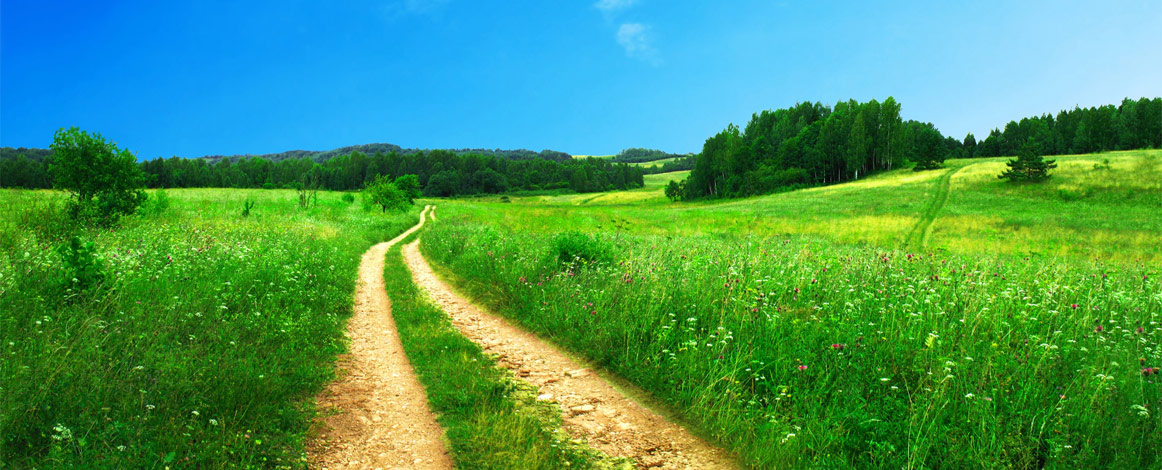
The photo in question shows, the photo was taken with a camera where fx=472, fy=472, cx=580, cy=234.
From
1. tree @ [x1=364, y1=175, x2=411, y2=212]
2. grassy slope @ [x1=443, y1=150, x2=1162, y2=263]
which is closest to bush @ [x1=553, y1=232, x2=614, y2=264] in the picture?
grassy slope @ [x1=443, y1=150, x2=1162, y2=263]

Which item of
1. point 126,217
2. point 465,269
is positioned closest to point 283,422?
point 465,269

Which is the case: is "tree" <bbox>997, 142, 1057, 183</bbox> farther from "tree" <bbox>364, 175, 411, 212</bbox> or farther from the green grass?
the green grass

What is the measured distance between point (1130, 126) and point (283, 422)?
464 ft

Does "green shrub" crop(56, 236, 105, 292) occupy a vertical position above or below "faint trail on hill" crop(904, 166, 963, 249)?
above

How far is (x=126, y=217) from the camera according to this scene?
15828 millimetres

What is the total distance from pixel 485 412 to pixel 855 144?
325ft

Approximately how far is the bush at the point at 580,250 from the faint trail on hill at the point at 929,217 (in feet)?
61.3

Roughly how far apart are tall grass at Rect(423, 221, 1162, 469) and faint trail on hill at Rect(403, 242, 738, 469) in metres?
0.34

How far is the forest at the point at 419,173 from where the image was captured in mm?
102062

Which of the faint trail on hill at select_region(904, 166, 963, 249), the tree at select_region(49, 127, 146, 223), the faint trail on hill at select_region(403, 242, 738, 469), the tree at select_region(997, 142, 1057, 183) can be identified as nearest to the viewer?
the faint trail on hill at select_region(403, 242, 738, 469)

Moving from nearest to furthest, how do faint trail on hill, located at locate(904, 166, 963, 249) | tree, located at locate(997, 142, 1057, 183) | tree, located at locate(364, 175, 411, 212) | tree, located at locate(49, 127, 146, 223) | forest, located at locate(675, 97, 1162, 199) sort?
tree, located at locate(49, 127, 146, 223) → faint trail on hill, located at locate(904, 166, 963, 249) → tree, located at locate(364, 175, 411, 212) → tree, located at locate(997, 142, 1057, 183) → forest, located at locate(675, 97, 1162, 199)

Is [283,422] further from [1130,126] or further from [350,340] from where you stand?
[1130,126]

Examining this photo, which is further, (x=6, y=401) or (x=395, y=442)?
(x=395, y=442)

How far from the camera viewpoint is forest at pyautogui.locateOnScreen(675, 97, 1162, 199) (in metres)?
87.8
